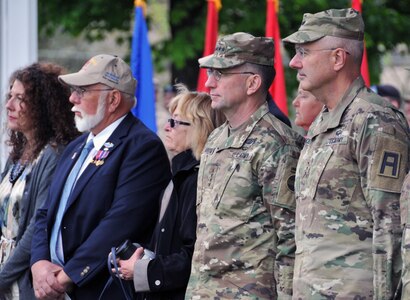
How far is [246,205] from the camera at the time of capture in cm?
453

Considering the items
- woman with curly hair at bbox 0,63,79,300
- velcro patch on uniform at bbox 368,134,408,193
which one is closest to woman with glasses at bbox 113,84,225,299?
woman with curly hair at bbox 0,63,79,300

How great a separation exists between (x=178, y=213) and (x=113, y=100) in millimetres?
954

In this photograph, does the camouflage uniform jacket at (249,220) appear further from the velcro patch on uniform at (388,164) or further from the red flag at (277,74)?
the red flag at (277,74)

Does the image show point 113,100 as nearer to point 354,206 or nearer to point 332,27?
point 332,27

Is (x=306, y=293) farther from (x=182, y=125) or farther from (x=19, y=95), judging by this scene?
(x=19, y=95)

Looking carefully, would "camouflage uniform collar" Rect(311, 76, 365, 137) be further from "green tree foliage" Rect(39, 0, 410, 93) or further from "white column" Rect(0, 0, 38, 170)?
A: "green tree foliage" Rect(39, 0, 410, 93)

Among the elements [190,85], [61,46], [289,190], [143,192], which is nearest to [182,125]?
[143,192]

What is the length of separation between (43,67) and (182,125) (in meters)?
1.48

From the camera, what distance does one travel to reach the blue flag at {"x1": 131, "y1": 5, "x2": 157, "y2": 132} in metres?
9.02

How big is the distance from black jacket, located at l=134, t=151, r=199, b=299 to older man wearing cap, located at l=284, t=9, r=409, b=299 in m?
0.93

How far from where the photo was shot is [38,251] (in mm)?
5625

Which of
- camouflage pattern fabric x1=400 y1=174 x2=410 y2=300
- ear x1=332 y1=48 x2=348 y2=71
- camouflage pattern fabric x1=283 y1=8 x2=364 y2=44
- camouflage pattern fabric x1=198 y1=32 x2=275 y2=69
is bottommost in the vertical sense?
camouflage pattern fabric x1=400 y1=174 x2=410 y2=300

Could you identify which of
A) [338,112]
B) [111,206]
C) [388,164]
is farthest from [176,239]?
[388,164]

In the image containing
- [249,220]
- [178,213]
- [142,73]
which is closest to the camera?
[249,220]
